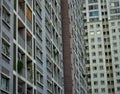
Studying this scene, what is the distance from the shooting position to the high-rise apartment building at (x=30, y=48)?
31.1m

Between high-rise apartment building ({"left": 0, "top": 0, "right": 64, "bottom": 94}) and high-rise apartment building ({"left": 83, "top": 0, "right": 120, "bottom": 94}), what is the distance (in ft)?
222

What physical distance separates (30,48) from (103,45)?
90999mm

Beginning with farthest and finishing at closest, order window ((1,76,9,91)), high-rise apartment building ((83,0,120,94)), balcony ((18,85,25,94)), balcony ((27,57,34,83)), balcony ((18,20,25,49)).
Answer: high-rise apartment building ((83,0,120,94))
balcony ((27,57,34,83))
balcony ((18,20,25,49))
balcony ((18,85,25,94))
window ((1,76,9,91))

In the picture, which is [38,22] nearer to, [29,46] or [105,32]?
[29,46]

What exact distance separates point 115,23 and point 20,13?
9419cm

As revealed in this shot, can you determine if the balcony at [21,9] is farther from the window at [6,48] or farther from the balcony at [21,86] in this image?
the balcony at [21,86]

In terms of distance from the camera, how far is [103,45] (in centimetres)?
12838

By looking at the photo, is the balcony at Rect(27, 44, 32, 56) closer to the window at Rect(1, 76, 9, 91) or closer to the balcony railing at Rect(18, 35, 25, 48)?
the balcony railing at Rect(18, 35, 25, 48)

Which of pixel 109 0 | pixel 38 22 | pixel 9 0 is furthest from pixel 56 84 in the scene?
pixel 109 0

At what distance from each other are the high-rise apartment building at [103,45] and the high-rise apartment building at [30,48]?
6766cm

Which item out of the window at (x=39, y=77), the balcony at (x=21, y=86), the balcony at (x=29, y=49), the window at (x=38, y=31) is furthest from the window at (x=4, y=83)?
the window at (x=38, y=31)

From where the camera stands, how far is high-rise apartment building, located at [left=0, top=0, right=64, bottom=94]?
31.1m

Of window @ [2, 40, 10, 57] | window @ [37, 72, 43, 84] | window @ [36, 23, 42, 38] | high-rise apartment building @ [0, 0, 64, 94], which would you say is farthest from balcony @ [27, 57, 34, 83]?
window @ [2, 40, 10, 57]

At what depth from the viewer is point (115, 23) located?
12744 cm
